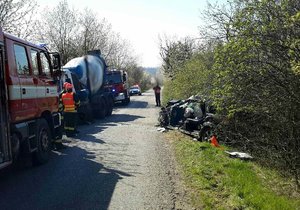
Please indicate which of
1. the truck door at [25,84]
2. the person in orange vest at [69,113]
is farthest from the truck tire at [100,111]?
the truck door at [25,84]

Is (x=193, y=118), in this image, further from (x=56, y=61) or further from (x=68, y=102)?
(x=56, y=61)

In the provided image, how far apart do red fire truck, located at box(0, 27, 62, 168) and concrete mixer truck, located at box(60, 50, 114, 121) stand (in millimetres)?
6812

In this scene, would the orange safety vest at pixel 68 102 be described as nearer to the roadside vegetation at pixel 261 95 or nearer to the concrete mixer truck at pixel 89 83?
the concrete mixer truck at pixel 89 83

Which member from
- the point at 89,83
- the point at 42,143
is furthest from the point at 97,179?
the point at 89,83

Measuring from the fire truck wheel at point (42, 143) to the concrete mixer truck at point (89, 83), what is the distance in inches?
293

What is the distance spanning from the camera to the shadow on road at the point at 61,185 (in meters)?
5.59

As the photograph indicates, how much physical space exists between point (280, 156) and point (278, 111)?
2.65 ft

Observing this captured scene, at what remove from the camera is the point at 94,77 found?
1864cm

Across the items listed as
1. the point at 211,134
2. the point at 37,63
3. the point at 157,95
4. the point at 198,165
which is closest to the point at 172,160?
the point at 198,165

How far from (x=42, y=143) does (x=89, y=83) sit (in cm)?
987

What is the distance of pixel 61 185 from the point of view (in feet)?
21.6

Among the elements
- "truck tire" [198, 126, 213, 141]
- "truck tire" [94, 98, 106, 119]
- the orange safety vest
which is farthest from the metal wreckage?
"truck tire" [94, 98, 106, 119]

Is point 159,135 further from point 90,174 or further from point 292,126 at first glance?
point 292,126

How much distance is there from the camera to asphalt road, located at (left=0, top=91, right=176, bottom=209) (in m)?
5.67
